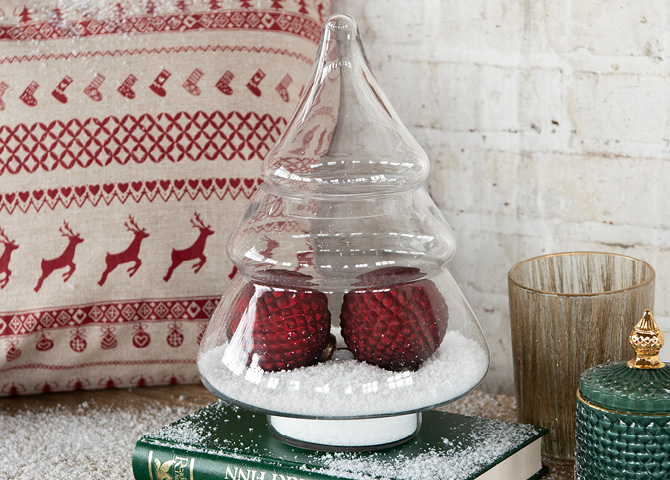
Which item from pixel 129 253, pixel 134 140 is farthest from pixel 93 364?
pixel 134 140

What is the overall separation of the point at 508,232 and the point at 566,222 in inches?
2.8

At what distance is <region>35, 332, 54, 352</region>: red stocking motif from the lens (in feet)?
3.12

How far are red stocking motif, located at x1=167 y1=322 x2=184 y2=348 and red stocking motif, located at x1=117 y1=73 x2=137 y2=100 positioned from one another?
0.26m

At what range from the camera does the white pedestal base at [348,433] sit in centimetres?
71

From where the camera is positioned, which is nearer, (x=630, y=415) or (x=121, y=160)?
(x=630, y=415)

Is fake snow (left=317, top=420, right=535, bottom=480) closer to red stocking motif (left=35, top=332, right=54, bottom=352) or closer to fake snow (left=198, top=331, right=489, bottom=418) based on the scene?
fake snow (left=198, top=331, right=489, bottom=418)

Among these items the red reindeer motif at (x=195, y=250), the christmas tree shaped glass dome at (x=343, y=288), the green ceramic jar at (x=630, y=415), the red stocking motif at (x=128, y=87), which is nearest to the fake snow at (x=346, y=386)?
the christmas tree shaped glass dome at (x=343, y=288)

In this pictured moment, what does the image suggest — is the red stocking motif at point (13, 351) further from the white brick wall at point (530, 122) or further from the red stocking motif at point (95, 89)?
the white brick wall at point (530, 122)

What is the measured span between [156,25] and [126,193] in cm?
19

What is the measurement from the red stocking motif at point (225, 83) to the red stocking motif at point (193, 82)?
0.02 m

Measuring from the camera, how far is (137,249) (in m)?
0.95

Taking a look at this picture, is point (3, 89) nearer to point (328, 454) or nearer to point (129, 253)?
point (129, 253)

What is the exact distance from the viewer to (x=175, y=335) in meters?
0.98

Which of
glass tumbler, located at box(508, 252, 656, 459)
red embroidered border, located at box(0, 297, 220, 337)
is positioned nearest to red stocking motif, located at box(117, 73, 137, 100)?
red embroidered border, located at box(0, 297, 220, 337)
